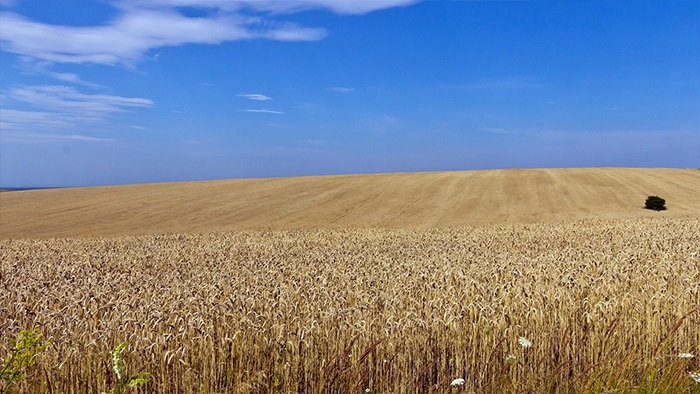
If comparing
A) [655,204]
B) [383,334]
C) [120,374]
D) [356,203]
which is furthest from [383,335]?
[655,204]

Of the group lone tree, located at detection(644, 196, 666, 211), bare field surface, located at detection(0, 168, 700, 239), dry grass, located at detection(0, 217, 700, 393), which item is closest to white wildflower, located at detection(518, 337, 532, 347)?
dry grass, located at detection(0, 217, 700, 393)

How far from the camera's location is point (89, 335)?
539 cm

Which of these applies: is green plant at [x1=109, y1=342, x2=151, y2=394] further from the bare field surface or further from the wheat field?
the bare field surface

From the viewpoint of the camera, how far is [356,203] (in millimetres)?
42250

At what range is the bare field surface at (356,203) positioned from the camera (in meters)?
34.2

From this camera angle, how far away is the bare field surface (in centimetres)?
3419

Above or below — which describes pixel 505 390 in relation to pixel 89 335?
below

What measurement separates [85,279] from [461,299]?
7.19m

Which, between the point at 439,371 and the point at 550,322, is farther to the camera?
the point at 550,322

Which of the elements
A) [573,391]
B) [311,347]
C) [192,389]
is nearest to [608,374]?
[573,391]

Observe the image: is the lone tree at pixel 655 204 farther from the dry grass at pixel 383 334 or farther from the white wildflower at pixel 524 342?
the white wildflower at pixel 524 342

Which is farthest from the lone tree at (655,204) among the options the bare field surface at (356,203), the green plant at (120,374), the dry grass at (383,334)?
the green plant at (120,374)

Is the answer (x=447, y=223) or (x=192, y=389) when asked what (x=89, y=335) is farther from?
(x=447, y=223)

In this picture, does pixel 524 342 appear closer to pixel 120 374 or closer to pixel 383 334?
pixel 383 334
